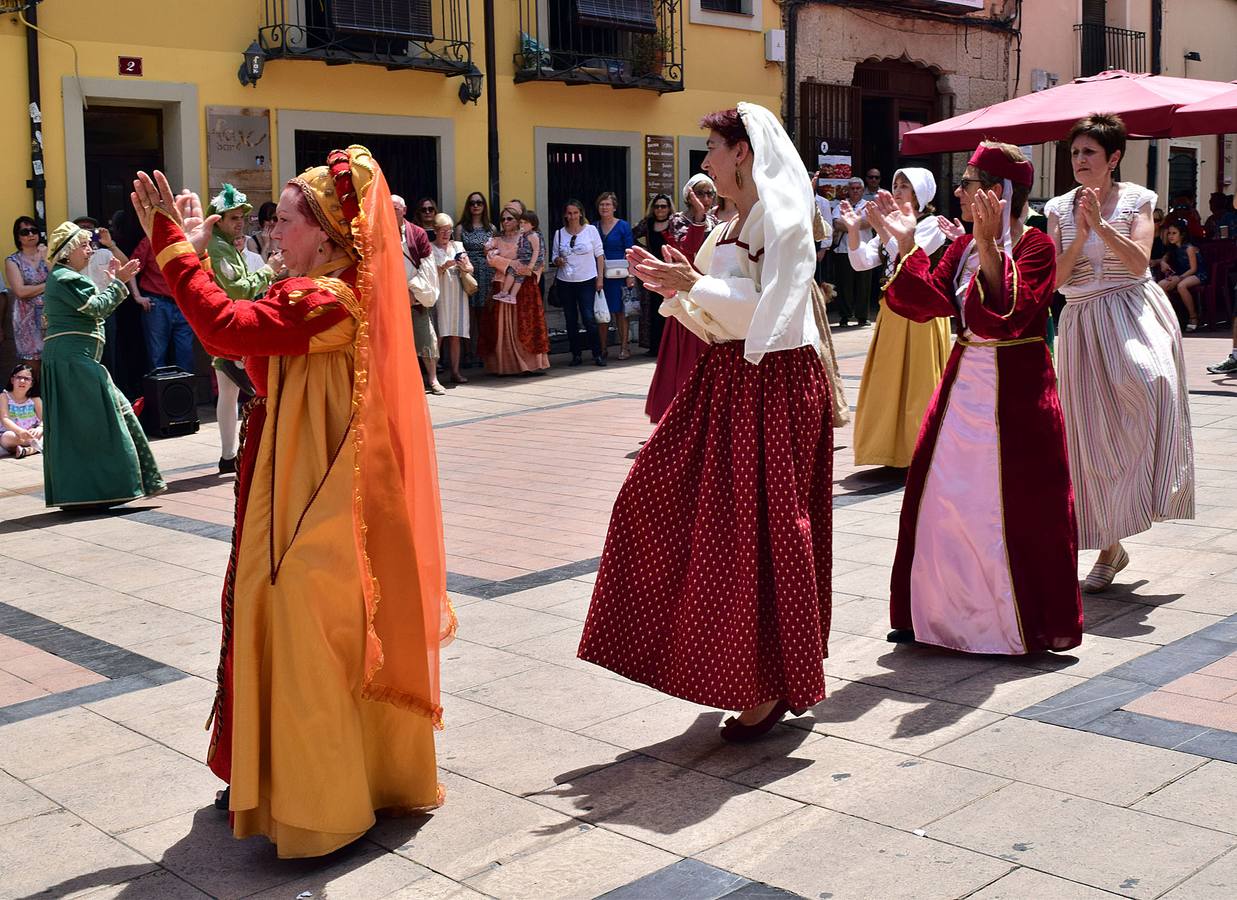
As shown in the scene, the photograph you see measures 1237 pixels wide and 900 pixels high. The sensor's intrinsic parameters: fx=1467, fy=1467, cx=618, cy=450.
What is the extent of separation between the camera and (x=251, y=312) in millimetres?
3486

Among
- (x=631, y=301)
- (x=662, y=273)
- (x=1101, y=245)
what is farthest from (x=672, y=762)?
(x=631, y=301)

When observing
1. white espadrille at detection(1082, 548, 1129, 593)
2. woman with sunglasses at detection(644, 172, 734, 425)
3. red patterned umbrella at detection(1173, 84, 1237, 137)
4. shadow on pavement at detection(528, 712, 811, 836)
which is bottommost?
shadow on pavement at detection(528, 712, 811, 836)

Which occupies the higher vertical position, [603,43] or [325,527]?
[603,43]

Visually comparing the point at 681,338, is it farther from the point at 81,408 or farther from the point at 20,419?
the point at 20,419

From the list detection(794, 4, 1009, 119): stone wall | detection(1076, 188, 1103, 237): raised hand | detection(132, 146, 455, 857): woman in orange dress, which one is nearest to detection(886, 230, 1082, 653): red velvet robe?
detection(1076, 188, 1103, 237): raised hand

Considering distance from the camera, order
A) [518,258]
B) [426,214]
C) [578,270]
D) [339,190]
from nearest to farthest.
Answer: [339,190], [426,214], [518,258], [578,270]

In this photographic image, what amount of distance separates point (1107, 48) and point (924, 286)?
851 inches

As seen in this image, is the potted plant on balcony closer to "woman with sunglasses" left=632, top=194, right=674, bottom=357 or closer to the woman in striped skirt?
"woman with sunglasses" left=632, top=194, right=674, bottom=357

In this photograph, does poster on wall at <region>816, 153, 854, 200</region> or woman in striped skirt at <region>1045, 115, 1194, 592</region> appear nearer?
woman in striped skirt at <region>1045, 115, 1194, 592</region>

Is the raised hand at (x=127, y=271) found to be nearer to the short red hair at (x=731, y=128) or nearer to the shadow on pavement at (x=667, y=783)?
the short red hair at (x=731, y=128)

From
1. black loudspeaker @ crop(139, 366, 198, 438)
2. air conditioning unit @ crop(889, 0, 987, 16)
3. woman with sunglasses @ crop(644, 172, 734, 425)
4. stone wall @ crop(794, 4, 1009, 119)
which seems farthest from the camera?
air conditioning unit @ crop(889, 0, 987, 16)

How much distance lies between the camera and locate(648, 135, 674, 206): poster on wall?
58.4 ft

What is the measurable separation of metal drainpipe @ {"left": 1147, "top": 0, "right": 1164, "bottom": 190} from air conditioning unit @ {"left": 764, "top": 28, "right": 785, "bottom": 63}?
8.94 metres

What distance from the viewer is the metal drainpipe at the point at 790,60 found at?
Answer: 19.2 metres
